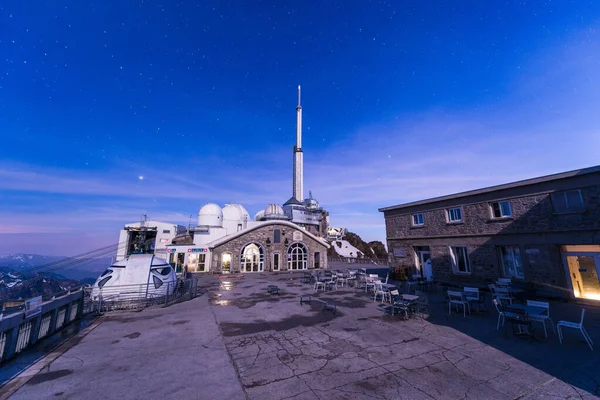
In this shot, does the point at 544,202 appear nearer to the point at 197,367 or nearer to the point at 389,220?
the point at 389,220

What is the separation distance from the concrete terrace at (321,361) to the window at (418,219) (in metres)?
9.88

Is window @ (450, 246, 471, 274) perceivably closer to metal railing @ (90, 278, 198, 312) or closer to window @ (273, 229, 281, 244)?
metal railing @ (90, 278, 198, 312)

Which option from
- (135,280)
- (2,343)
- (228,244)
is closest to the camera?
(2,343)

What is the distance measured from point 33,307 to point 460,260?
21724 mm

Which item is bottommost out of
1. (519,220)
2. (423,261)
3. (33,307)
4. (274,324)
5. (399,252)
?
(274,324)

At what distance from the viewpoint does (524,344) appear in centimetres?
696

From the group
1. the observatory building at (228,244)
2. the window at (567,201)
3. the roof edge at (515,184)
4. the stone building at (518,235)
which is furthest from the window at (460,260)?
the observatory building at (228,244)

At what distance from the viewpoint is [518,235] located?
45.9 feet

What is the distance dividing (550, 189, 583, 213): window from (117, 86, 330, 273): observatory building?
23929mm

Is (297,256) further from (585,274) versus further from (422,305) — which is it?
(585,274)

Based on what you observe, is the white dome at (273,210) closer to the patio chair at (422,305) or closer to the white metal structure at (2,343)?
the patio chair at (422,305)

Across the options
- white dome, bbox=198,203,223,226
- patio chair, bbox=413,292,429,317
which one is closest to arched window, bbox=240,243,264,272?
white dome, bbox=198,203,223,226

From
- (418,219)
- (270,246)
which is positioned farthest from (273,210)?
(418,219)

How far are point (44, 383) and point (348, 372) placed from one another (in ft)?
22.6
